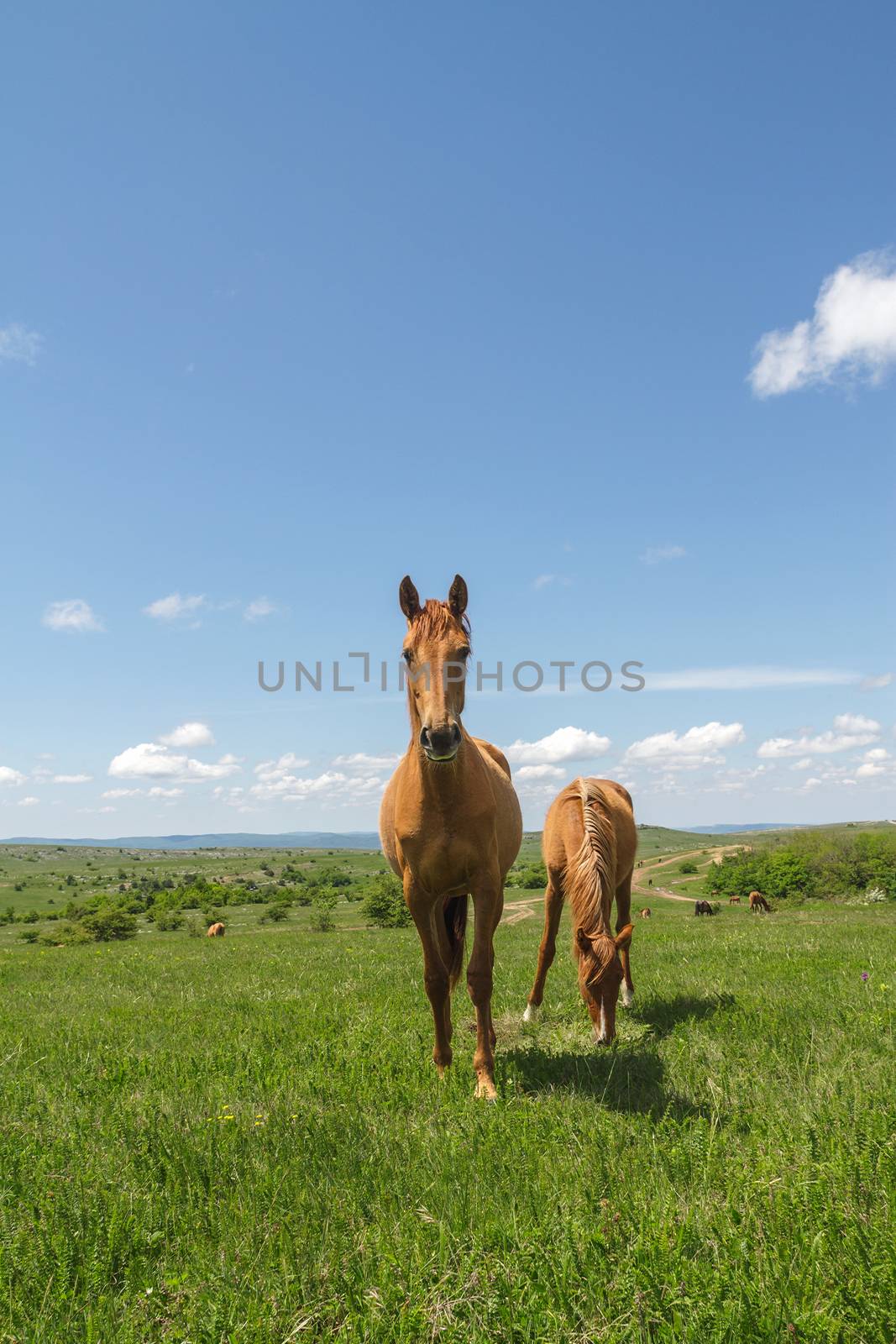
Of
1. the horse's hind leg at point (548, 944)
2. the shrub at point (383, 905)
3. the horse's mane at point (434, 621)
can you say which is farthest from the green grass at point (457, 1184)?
the shrub at point (383, 905)

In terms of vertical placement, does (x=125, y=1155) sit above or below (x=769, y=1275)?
below

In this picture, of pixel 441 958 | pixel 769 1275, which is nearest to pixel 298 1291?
pixel 769 1275

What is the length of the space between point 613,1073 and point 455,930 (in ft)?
6.49

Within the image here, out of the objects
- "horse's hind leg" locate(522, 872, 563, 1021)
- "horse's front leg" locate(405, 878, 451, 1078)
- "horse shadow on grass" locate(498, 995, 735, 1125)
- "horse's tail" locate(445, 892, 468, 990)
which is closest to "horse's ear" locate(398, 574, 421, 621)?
"horse's front leg" locate(405, 878, 451, 1078)

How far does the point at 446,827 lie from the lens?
5613 mm

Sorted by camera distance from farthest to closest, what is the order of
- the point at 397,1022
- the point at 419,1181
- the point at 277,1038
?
the point at 397,1022 < the point at 277,1038 < the point at 419,1181

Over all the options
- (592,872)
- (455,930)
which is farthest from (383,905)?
(592,872)

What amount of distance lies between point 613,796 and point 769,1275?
769 centimetres

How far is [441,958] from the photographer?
20.5 ft

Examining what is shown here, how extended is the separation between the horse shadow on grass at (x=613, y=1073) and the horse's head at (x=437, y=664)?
274 cm

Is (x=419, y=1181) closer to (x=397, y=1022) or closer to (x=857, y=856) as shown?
(x=397, y=1022)

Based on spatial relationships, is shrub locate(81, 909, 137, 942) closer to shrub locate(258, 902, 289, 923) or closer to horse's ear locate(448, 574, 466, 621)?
shrub locate(258, 902, 289, 923)

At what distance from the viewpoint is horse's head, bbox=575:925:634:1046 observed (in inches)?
238

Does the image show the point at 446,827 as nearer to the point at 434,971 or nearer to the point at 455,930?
the point at 434,971
